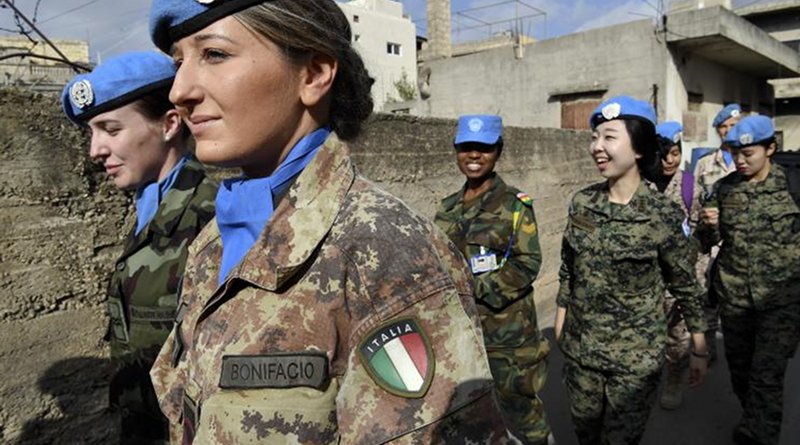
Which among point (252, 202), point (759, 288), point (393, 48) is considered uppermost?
point (393, 48)

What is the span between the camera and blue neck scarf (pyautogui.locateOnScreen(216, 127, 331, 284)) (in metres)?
1.05

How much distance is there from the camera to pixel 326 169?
1.03 metres

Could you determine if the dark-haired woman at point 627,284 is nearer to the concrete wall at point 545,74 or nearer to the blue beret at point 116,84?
the blue beret at point 116,84

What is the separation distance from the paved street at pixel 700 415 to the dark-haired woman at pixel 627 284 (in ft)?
3.08

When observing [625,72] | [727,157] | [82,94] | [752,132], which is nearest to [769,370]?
[752,132]

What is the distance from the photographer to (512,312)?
2768mm

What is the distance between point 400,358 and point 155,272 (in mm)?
1186

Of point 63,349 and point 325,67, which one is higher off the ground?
point 325,67

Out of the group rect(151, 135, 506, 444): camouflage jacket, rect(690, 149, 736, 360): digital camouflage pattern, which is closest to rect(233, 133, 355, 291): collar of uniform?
rect(151, 135, 506, 444): camouflage jacket

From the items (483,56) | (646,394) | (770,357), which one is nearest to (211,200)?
(646,394)

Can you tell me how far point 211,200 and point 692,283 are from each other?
2.09 meters

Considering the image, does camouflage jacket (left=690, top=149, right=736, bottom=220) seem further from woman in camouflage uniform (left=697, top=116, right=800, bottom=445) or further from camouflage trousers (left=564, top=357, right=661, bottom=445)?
camouflage trousers (left=564, top=357, right=661, bottom=445)

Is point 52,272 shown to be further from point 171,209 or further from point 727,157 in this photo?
point 727,157

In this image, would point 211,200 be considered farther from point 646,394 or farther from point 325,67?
point 646,394
